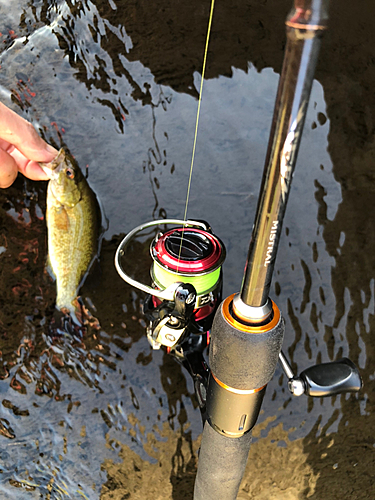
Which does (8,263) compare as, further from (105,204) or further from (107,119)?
(107,119)

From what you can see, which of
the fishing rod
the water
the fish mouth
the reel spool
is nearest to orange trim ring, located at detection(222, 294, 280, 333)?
the fishing rod

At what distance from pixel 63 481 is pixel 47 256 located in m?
1.08

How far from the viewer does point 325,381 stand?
1328 millimetres

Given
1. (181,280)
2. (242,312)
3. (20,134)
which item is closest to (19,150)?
(20,134)

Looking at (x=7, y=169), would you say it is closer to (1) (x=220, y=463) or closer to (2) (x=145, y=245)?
(2) (x=145, y=245)

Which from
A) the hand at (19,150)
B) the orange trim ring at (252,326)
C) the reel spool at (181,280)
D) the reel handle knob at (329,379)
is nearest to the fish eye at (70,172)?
the hand at (19,150)

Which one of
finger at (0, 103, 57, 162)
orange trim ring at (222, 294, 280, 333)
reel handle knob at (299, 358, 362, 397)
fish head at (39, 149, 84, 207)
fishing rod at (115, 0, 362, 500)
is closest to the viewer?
fishing rod at (115, 0, 362, 500)

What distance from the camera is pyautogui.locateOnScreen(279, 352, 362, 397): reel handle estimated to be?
132 cm

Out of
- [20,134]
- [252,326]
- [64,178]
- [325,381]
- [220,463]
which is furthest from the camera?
[64,178]

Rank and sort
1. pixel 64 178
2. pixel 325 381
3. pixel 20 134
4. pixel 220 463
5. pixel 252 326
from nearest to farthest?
pixel 252 326
pixel 325 381
pixel 220 463
pixel 20 134
pixel 64 178

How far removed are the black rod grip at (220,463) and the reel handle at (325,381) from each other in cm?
24

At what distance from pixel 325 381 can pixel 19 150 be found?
1.61 m

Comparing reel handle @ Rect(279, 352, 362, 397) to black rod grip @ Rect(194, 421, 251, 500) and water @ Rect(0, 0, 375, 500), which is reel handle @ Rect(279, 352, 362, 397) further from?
water @ Rect(0, 0, 375, 500)

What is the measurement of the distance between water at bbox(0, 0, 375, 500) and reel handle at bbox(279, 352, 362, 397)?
0.70m
